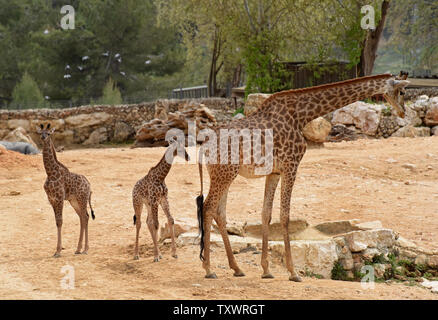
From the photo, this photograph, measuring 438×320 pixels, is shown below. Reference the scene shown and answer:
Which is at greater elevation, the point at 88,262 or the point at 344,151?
the point at 344,151

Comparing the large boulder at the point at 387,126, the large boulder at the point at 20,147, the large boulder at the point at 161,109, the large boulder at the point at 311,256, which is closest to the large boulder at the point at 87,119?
the large boulder at the point at 161,109

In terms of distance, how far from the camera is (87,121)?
24094 mm

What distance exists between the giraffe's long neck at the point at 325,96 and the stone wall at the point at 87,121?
16732 mm

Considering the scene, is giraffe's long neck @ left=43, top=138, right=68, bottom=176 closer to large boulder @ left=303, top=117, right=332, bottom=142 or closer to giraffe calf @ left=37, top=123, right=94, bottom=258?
giraffe calf @ left=37, top=123, right=94, bottom=258

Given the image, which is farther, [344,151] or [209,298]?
[344,151]

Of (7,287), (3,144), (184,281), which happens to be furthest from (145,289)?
(3,144)

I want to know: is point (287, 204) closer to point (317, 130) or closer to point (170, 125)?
point (317, 130)

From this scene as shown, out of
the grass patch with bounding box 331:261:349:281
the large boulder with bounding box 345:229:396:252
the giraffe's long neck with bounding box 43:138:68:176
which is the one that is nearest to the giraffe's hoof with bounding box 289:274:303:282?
the grass patch with bounding box 331:261:349:281

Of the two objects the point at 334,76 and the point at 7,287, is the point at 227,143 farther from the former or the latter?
the point at 334,76

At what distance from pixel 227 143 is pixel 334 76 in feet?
63.0

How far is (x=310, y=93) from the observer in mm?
6441

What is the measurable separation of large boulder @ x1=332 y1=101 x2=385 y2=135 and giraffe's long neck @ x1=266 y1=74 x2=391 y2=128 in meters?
12.8

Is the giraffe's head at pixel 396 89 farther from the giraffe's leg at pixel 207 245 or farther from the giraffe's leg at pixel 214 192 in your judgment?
the giraffe's leg at pixel 207 245

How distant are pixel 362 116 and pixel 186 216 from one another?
10944 millimetres
